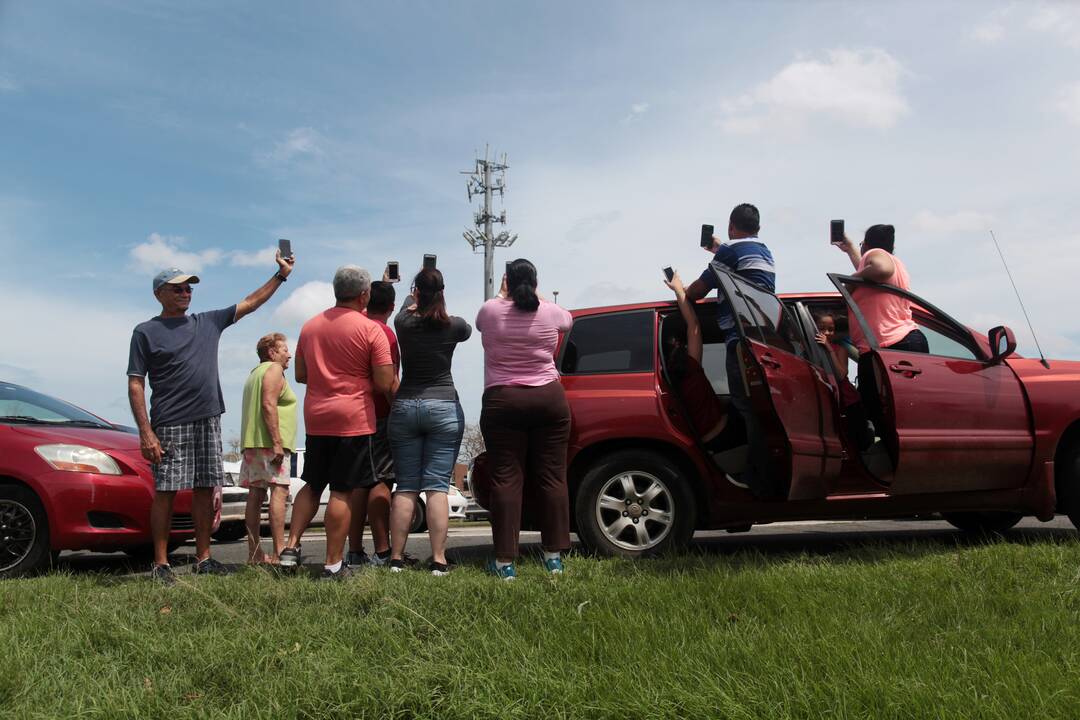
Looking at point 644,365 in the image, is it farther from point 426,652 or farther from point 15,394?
point 15,394

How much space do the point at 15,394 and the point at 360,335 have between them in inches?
128

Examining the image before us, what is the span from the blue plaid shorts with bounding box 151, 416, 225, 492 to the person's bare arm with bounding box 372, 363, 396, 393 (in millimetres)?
1126

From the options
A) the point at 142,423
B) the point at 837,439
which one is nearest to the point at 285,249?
the point at 142,423

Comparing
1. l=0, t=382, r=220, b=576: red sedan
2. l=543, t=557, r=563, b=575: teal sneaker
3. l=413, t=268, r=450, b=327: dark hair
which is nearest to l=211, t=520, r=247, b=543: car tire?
l=0, t=382, r=220, b=576: red sedan

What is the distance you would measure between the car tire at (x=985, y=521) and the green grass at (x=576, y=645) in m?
2.34

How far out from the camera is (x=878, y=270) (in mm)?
5152

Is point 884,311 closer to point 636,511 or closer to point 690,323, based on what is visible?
point 690,323

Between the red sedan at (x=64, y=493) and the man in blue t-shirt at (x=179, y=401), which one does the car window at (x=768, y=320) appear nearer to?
the man in blue t-shirt at (x=179, y=401)

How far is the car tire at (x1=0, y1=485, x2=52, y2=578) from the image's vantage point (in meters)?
5.48

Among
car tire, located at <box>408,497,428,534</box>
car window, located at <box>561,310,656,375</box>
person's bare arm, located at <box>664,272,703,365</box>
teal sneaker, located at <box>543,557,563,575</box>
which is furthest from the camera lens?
car tire, located at <box>408,497,428,534</box>

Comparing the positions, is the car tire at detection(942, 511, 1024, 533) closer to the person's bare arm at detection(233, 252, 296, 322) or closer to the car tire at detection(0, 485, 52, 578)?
the person's bare arm at detection(233, 252, 296, 322)

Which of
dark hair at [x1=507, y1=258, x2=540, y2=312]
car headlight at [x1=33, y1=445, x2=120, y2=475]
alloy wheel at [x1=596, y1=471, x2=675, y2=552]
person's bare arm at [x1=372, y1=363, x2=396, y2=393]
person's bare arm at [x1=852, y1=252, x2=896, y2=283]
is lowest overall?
alloy wheel at [x1=596, y1=471, x2=675, y2=552]

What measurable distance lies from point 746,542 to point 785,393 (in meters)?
2.52

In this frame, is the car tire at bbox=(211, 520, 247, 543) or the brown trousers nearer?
the brown trousers
